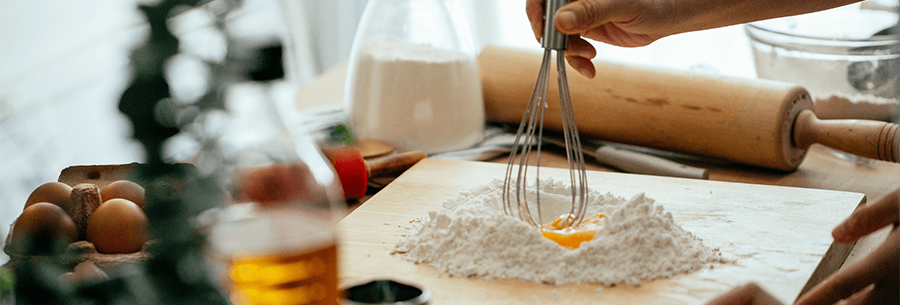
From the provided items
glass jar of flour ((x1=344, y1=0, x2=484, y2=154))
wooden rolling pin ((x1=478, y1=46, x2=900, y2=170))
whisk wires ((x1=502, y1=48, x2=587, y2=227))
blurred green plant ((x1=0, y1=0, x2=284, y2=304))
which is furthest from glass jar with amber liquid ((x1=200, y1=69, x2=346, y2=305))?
wooden rolling pin ((x1=478, y1=46, x2=900, y2=170))

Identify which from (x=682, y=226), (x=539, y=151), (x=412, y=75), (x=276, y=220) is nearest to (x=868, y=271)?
(x=682, y=226)

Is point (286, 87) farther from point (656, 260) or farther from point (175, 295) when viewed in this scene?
point (656, 260)

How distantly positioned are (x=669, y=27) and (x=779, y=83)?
28cm

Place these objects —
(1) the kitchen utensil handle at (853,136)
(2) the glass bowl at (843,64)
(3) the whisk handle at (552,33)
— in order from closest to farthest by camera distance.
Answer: (3) the whisk handle at (552,33) → (1) the kitchen utensil handle at (853,136) → (2) the glass bowl at (843,64)

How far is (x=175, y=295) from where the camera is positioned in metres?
0.30

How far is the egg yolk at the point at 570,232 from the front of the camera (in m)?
0.72

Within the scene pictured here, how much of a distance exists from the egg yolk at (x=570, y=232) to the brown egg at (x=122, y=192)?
1.31 feet

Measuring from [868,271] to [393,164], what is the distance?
0.62 m

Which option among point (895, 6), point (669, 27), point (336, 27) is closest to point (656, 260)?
point (669, 27)

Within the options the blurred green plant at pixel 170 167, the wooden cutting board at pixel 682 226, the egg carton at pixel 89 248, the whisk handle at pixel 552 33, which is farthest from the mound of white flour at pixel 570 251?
the blurred green plant at pixel 170 167

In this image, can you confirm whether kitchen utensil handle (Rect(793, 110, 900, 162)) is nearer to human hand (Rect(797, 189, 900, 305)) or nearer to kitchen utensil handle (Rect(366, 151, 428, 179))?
human hand (Rect(797, 189, 900, 305))

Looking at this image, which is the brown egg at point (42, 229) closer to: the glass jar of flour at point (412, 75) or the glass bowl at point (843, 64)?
the glass jar of flour at point (412, 75)

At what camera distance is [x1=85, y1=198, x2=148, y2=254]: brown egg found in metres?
0.60

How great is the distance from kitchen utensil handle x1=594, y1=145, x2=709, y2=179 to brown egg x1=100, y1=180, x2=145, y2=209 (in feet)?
2.36
